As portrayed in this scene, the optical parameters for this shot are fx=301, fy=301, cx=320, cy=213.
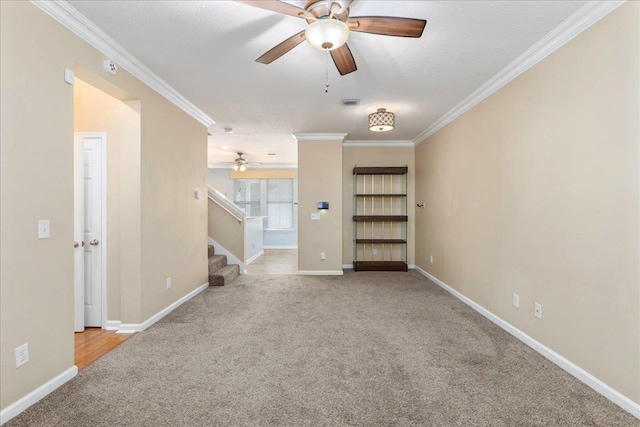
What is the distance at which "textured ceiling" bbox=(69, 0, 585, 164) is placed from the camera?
80.1 inches

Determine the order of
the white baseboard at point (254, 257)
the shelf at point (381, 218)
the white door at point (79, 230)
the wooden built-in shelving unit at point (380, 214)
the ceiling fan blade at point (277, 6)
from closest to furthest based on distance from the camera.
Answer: the ceiling fan blade at point (277, 6) → the white door at point (79, 230) → the shelf at point (381, 218) → the wooden built-in shelving unit at point (380, 214) → the white baseboard at point (254, 257)

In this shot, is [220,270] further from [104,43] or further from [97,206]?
[104,43]

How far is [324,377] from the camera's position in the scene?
2129mm

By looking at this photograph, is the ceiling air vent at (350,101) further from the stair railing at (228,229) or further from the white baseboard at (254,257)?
the white baseboard at (254,257)

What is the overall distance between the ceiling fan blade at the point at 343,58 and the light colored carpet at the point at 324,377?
7.53 feet

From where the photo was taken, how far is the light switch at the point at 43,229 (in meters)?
1.88

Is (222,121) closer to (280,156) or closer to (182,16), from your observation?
(182,16)

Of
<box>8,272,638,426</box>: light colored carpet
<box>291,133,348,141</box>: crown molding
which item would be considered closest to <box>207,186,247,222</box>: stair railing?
<box>291,133,348,141</box>: crown molding

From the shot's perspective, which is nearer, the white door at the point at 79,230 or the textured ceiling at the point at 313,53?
the textured ceiling at the point at 313,53

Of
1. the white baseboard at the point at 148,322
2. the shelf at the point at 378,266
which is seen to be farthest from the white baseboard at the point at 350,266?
the white baseboard at the point at 148,322

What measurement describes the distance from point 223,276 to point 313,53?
3443 millimetres

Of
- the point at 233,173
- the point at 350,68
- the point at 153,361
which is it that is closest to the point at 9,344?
the point at 153,361

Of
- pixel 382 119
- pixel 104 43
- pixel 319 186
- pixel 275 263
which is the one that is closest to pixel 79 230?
pixel 104 43

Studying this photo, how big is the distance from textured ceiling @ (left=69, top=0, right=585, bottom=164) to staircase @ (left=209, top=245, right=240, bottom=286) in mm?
2322
